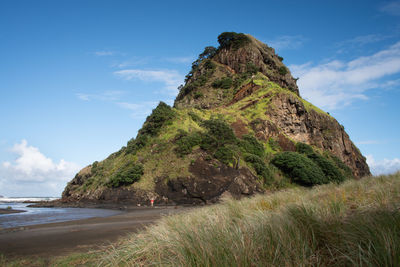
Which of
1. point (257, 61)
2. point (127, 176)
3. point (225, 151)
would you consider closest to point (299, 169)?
point (225, 151)

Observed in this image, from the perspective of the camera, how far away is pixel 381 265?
8.38 feet

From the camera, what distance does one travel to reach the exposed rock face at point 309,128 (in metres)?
55.6

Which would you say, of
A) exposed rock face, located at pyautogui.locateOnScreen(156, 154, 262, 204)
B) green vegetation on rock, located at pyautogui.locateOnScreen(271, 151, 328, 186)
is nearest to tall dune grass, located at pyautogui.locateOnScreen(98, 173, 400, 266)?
exposed rock face, located at pyautogui.locateOnScreen(156, 154, 262, 204)

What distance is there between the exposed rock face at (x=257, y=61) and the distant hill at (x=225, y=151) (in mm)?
1217

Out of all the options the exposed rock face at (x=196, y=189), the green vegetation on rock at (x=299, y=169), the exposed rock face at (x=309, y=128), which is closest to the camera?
the exposed rock face at (x=196, y=189)

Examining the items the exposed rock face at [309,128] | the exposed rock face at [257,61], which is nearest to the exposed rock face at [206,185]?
the exposed rock face at [309,128]

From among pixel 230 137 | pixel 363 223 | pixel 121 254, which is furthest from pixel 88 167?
pixel 363 223

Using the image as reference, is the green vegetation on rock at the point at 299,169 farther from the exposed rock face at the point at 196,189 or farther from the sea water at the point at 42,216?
the sea water at the point at 42,216

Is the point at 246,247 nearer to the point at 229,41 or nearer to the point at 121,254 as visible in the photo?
the point at 121,254

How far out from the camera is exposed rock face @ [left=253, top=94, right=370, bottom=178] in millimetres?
55562

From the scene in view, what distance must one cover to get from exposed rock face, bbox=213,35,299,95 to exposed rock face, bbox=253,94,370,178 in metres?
20.6

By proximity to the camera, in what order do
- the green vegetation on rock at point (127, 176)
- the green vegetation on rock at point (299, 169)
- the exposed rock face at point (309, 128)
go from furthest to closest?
the exposed rock face at point (309, 128) < the green vegetation on rock at point (299, 169) < the green vegetation on rock at point (127, 176)

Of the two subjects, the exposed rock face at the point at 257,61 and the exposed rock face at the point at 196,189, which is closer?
the exposed rock face at the point at 196,189

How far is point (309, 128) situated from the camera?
59.5 meters
